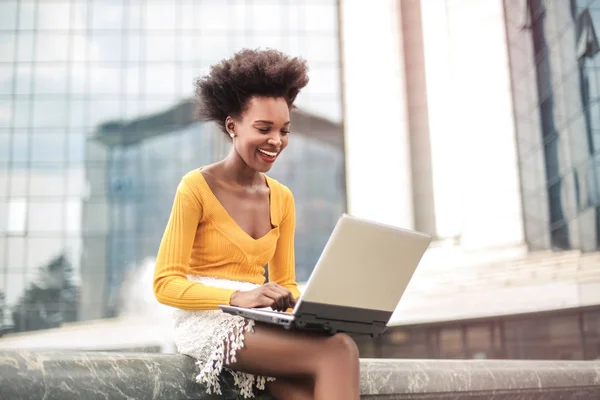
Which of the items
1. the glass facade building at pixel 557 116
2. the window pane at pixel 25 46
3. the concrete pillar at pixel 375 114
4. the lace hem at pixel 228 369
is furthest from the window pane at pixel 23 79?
the lace hem at pixel 228 369

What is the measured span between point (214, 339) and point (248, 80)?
3.02 feet

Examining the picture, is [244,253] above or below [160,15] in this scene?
below

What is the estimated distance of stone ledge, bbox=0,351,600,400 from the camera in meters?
2.19

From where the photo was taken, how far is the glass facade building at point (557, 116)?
44.6ft

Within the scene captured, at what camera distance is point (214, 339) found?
2332 millimetres

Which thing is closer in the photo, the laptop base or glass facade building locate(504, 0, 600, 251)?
the laptop base

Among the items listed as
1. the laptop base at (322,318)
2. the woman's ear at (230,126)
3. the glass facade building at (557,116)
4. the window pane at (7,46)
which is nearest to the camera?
the laptop base at (322,318)

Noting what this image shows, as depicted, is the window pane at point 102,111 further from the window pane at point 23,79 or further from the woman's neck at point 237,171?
the woman's neck at point 237,171

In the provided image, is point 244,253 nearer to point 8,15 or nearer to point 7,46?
→ point 7,46

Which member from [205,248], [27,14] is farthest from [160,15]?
[205,248]

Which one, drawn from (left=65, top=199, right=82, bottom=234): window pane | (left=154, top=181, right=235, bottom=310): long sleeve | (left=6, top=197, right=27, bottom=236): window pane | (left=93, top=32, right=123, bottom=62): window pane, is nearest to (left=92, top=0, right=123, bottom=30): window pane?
(left=93, top=32, right=123, bottom=62): window pane

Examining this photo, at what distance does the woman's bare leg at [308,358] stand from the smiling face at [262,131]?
636mm

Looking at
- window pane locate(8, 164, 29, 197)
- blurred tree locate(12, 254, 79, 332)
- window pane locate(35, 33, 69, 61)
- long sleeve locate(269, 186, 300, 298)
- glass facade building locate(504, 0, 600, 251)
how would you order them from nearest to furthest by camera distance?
long sleeve locate(269, 186, 300, 298) → glass facade building locate(504, 0, 600, 251) → blurred tree locate(12, 254, 79, 332) → window pane locate(8, 164, 29, 197) → window pane locate(35, 33, 69, 61)

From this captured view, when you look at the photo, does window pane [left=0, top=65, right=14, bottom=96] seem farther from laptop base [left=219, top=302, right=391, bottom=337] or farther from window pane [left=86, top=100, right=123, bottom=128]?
laptop base [left=219, top=302, right=391, bottom=337]
